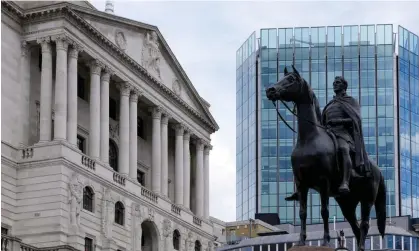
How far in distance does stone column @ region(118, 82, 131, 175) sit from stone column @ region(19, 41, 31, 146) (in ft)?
29.8

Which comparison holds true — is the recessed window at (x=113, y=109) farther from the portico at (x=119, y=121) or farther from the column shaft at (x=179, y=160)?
the column shaft at (x=179, y=160)

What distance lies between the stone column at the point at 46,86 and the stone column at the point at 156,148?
47.2 ft

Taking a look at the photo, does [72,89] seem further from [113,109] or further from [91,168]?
[113,109]

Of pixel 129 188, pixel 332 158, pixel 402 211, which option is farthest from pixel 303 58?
pixel 332 158

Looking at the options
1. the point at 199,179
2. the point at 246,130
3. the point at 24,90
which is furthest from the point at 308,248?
the point at 246,130

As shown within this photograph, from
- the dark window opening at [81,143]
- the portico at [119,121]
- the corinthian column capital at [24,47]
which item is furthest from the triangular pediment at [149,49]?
the dark window opening at [81,143]

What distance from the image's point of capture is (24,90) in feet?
241

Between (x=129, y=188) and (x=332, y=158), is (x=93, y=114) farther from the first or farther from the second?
(x=332, y=158)

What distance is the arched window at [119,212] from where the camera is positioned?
7844 cm

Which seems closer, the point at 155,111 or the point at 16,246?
the point at 16,246

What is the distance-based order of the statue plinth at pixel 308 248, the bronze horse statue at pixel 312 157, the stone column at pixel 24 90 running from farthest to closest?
1. the stone column at pixel 24 90
2. the bronze horse statue at pixel 312 157
3. the statue plinth at pixel 308 248

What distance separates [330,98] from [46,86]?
97.1 metres

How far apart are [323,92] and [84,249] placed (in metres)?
97.2

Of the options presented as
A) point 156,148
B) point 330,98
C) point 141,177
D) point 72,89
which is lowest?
point 141,177
